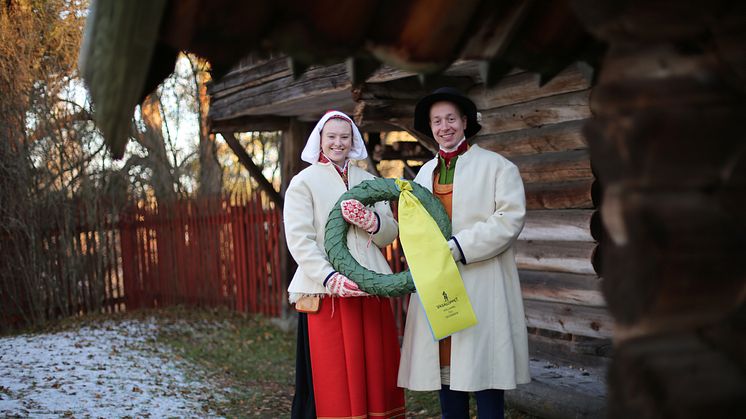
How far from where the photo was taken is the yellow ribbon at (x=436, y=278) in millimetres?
4016

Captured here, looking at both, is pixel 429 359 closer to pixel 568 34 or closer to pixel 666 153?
pixel 568 34

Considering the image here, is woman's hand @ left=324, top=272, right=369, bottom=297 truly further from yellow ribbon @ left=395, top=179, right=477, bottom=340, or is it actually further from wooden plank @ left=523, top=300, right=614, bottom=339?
wooden plank @ left=523, top=300, right=614, bottom=339

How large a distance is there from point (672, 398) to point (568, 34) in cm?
117

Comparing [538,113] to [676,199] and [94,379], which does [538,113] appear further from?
[94,379]

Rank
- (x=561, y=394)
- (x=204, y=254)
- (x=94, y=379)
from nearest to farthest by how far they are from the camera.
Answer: (x=561, y=394) → (x=94, y=379) → (x=204, y=254)

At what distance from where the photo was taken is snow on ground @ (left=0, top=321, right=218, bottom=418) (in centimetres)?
673

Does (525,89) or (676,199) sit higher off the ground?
(525,89)

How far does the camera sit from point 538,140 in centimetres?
614

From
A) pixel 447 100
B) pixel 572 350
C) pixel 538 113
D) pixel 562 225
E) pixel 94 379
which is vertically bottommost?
pixel 94 379

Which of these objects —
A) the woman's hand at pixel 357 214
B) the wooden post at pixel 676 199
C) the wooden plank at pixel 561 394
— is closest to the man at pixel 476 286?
the woman's hand at pixel 357 214

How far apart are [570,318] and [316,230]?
2500 millimetres

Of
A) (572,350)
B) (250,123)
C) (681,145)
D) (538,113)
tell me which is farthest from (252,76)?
(681,145)

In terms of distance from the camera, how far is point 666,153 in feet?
5.40

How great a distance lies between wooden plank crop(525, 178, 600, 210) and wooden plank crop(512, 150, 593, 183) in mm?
43
